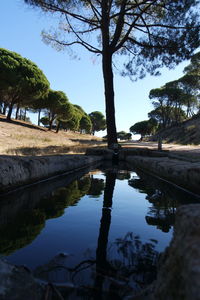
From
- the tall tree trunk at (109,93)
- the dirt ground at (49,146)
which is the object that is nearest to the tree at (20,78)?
the dirt ground at (49,146)

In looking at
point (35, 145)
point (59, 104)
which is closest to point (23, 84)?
point (59, 104)

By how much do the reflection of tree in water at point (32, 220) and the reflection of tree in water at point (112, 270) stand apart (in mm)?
345

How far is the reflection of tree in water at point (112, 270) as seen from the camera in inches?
38.2

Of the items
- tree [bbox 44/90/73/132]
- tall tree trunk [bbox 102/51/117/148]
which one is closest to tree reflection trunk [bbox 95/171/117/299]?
tall tree trunk [bbox 102/51/117/148]

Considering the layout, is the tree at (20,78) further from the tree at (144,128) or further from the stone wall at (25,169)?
the tree at (144,128)

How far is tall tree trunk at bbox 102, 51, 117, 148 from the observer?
29.8 ft

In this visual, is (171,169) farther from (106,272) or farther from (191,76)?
(191,76)

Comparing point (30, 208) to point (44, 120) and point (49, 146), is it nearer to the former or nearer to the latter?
point (49, 146)

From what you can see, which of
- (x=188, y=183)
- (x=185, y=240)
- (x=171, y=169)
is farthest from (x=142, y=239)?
(x=171, y=169)

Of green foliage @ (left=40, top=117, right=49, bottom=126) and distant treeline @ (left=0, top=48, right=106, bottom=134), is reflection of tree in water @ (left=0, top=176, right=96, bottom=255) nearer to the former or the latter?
distant treeline @ (left=0, top=48, right=106, bottom=134)

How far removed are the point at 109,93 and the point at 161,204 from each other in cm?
744

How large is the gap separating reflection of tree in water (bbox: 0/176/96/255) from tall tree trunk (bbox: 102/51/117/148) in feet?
21.6

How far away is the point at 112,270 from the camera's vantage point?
1.13 metres

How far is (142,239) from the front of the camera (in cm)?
149
